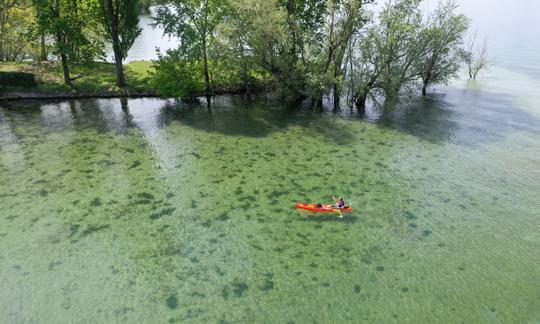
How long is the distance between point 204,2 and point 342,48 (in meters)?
18.9

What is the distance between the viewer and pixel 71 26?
46.8 meters

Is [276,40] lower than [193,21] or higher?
lower

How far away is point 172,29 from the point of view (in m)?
48.3

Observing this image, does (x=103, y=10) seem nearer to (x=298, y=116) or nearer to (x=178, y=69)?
(x=178, y=69)

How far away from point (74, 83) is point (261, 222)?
131 ft

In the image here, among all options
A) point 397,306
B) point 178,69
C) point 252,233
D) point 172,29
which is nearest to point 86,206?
point 252,233

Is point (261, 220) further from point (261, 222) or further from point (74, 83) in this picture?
point (74, 83)

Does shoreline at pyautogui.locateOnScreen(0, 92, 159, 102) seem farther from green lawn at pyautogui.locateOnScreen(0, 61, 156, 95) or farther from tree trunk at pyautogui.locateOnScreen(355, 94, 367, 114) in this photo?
tree trunk at pyautogui.locateOnScreen(355, 94, 367, 114)

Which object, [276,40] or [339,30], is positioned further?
[339,30]

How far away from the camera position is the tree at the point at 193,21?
4741 centimetres

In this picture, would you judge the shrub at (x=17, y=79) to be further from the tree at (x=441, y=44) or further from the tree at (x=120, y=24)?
the tree at (x=441, y=44)

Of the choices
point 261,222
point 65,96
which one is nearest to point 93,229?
point 261,222

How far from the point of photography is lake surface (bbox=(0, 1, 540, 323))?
728 inches

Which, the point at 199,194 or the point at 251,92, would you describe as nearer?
the point at 199,194
